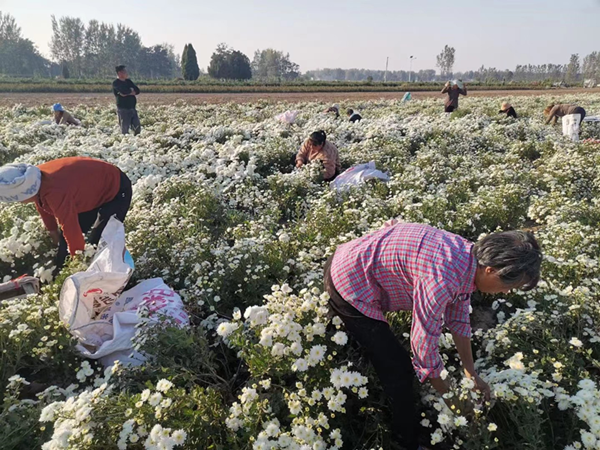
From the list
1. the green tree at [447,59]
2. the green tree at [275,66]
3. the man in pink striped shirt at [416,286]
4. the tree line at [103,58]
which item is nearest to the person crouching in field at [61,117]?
the man in pink striped shirt at [416,286]

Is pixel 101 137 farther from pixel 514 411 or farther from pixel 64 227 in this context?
pixel 514 411

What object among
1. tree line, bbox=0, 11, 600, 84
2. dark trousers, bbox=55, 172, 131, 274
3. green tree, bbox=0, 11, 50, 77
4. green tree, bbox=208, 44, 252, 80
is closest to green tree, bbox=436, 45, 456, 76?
tree line, bbox=0, 11, 600, 84

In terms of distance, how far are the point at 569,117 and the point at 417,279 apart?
9.98 m

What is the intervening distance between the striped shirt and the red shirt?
2.54 m

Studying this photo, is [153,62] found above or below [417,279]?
above

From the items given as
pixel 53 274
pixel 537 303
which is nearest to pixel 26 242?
pixel 53 274

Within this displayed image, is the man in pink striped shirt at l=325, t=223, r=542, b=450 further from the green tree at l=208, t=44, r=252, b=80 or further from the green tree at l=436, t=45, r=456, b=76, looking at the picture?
the green tree at l=436, t=45, r=456, b=76

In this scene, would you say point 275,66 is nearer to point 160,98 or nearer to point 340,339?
point 160,98

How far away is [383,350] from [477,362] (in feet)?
2.84

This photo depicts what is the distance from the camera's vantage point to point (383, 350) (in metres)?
2.35

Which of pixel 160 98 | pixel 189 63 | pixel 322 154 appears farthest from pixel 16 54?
pixel 322 154

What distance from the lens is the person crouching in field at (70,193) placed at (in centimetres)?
353

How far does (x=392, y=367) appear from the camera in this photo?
2344 mm

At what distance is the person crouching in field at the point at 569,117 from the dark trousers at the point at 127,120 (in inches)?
421
